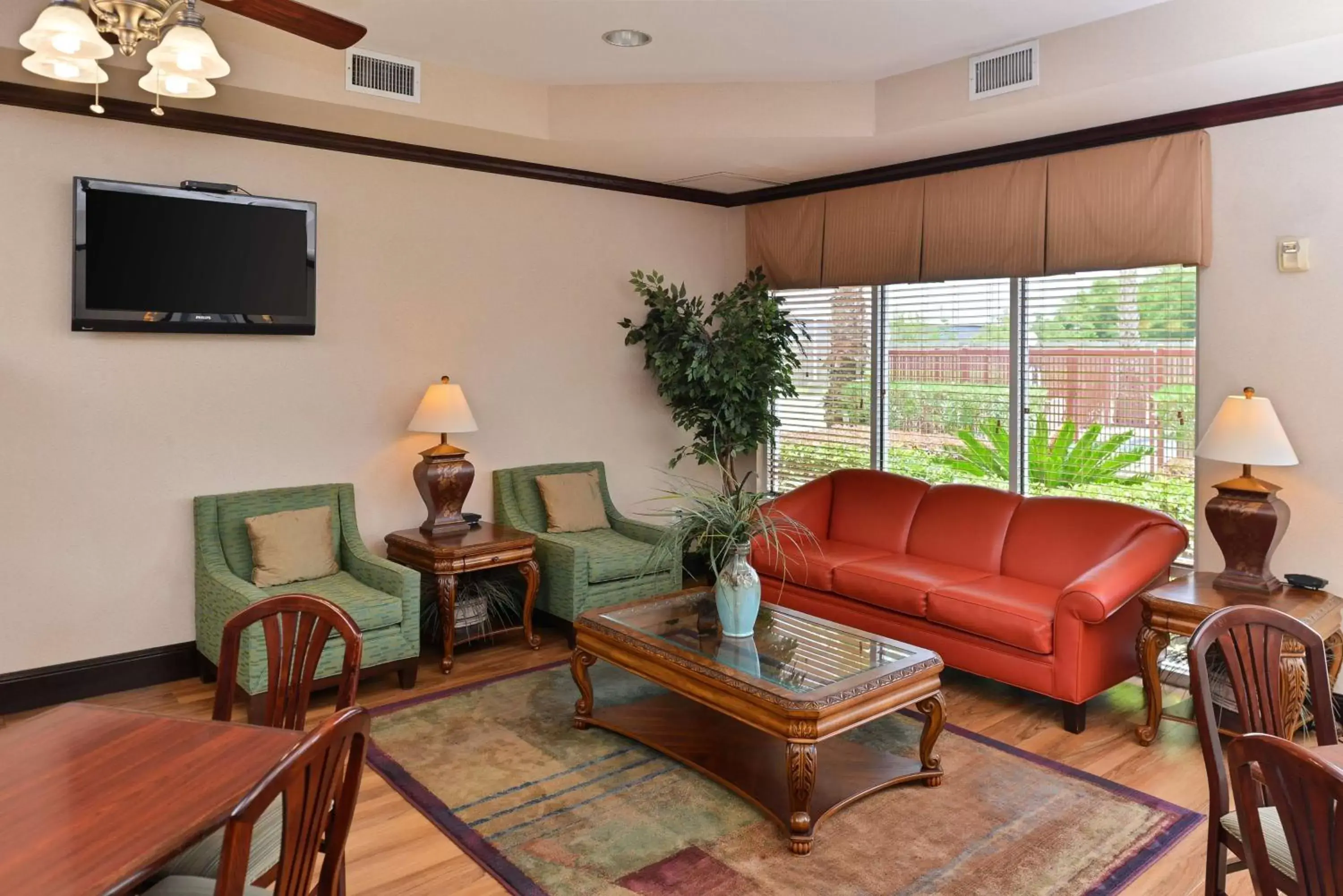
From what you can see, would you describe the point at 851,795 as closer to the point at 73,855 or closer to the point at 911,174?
the point at 73,855

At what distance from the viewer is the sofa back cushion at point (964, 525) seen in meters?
4.63

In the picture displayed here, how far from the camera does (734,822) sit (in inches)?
120

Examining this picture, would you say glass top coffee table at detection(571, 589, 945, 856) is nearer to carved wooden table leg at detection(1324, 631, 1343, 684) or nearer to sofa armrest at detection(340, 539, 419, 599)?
sofa armrest at detection(340, 539, 419, 599)

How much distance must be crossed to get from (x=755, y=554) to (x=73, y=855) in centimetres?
388

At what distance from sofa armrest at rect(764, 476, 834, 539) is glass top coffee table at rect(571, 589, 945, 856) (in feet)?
4.52

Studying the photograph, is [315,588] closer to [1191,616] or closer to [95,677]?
[95,677]

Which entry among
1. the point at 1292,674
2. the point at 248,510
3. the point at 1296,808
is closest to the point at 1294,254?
the point at 1292,674

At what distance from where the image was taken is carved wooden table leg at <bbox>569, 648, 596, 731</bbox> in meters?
3.80

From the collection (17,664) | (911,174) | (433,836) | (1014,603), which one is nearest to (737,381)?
(911,174)

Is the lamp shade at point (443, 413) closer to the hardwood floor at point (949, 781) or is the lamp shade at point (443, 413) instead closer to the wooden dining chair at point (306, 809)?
the hardwood floor at point (949, 781)

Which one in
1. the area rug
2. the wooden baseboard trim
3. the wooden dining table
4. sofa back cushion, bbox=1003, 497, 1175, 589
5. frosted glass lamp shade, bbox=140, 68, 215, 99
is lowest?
the area rug

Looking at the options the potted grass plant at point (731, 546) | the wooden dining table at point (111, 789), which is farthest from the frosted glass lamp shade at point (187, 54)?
the potted grass plant at point (731, 546)

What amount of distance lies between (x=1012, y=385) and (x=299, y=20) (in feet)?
12.7

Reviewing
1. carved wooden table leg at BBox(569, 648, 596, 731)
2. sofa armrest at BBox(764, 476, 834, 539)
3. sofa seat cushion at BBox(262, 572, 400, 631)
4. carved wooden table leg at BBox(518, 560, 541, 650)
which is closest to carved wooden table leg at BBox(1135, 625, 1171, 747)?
Result: sofa armrest at BBox(764, 476, 834, 539)
